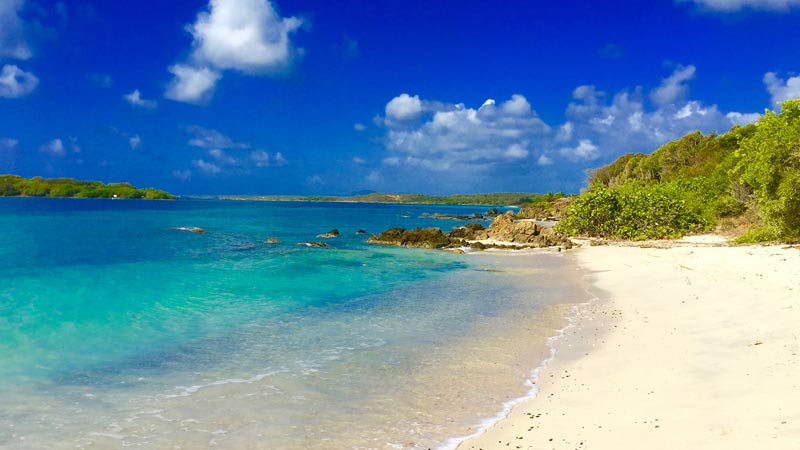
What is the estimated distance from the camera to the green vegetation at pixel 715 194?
2473 centimetres

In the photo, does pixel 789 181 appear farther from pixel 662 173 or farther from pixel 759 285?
pixel 662 173

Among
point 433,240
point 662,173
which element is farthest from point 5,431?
point 662,173

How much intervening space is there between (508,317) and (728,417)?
9.37 meters

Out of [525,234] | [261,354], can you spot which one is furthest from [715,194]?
[261,354]

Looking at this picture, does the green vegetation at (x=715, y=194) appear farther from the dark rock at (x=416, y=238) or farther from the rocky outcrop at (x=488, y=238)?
the dark rock at (x=416, y=238)

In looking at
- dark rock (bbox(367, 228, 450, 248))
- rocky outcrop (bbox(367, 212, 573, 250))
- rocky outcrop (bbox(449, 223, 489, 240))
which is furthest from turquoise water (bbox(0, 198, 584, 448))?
rocky outcrop (bbox(449, 223, 489, 240))

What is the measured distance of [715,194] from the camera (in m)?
43.2

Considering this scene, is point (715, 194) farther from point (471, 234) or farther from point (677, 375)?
point (677, 375)

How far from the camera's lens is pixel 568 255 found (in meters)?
34.4

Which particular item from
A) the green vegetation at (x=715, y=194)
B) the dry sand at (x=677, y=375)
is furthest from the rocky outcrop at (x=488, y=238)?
the dry sand at (x=677, y=375)

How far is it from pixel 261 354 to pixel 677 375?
8.82 m

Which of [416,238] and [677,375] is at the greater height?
[416,238]

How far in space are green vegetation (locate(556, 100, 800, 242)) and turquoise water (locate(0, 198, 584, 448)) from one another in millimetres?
10550

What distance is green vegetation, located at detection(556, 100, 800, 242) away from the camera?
24734 millimetres
